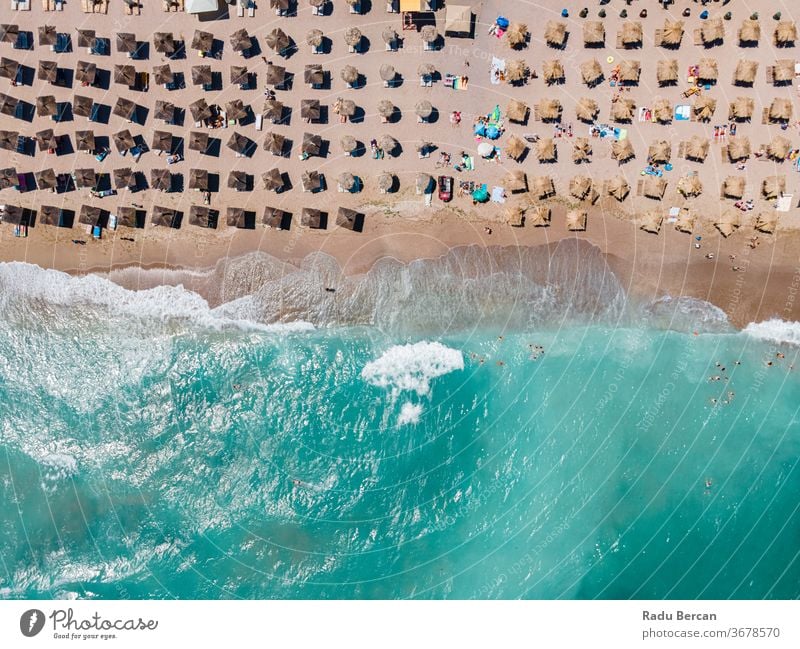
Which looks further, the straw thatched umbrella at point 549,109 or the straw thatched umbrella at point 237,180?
the straw thatched umbrella at point 237,180

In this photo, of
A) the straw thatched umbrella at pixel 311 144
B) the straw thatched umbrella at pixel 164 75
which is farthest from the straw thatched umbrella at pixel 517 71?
the straw thatched umbrella at pixel 164 75

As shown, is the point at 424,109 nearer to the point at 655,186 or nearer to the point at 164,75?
the point at 655,186

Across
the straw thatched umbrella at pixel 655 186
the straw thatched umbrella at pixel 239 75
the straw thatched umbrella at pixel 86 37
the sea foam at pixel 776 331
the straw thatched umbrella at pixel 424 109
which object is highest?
the straw thatched umbrella at pixel 86 37

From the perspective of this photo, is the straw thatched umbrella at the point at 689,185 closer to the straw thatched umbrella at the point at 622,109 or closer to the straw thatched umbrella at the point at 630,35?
the straw thatched umbrella at the point at 622,109

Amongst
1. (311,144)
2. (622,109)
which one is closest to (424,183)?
(311,144)

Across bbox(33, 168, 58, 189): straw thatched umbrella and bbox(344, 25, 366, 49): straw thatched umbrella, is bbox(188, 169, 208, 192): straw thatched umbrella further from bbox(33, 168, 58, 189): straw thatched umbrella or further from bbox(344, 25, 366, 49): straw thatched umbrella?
bbox(344, 25, 366, 49): straw thatched umbrella

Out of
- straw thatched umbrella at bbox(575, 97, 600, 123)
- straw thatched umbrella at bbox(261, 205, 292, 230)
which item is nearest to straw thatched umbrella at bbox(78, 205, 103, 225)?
straw thatched umbrella at bbox(261, 205, 292, 230)
